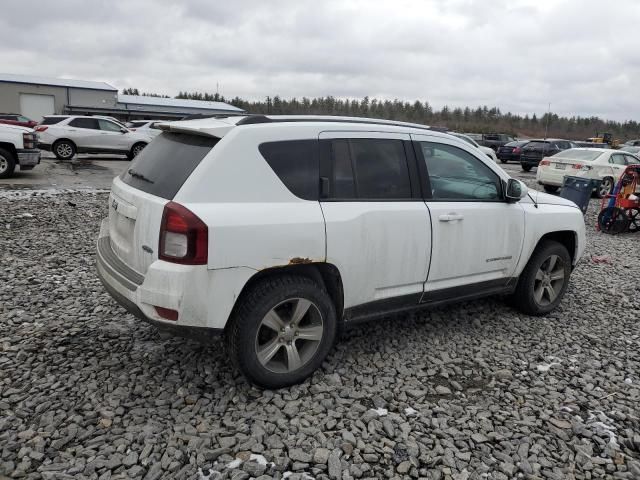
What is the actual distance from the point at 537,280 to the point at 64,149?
57.2ft

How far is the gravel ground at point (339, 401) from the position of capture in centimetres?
276

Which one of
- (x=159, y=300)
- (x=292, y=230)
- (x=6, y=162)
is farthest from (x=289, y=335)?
(x=6, y=162)

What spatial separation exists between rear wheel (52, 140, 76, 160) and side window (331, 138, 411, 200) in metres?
17.0

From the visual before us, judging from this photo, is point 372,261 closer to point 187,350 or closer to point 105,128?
point 187,350

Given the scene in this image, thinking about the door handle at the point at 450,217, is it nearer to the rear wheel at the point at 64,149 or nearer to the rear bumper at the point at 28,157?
the rear bumper at the point at 28,157

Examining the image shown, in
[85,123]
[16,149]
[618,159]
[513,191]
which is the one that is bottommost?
[16,149]

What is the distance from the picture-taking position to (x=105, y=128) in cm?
1853

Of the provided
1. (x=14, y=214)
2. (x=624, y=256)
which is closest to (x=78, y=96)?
(x=14, y=214)

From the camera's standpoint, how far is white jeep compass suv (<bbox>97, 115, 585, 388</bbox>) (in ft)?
9.85

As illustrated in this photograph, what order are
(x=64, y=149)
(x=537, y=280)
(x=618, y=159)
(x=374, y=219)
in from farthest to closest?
(x=64, y=149)
(x=618, y=159)
(x=537, y=280)
(x=374, y=219)

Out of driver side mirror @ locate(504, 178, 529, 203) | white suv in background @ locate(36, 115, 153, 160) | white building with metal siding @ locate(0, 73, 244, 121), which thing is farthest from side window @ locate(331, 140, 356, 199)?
white building with metal siding @ locate(0, 73, 244, 121)

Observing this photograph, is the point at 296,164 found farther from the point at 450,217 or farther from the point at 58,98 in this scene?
the point at 58,98

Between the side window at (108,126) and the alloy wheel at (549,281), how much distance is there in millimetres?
17326

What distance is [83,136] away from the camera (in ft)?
59.3
